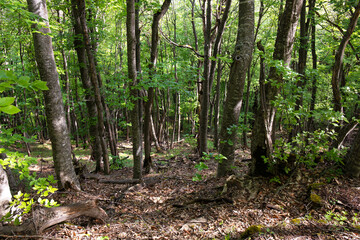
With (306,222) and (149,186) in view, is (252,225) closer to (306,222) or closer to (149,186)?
(306,222)

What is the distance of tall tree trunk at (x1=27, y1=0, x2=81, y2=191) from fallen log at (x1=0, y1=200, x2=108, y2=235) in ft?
4.91

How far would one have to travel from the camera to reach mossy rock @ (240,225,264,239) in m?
2.85

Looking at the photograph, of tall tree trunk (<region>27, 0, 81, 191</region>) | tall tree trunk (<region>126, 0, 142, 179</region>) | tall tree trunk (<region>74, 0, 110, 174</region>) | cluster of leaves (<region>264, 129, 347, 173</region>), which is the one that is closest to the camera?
cluster of leaves (<region>264, 129, 347, 173</region>)

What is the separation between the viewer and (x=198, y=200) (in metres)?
4.27

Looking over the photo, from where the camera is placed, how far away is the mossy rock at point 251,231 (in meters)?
2.85

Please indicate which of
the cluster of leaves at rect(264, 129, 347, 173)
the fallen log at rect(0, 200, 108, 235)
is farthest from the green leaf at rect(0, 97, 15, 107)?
the cluster of leaves at rect(264, 129, 347, 173)

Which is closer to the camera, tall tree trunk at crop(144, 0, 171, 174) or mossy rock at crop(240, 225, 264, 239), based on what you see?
mossy rock at crop(240, 225, 264, 239)

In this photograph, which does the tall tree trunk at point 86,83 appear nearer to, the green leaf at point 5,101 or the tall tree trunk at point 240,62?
the tall tree trunk at point 240,62

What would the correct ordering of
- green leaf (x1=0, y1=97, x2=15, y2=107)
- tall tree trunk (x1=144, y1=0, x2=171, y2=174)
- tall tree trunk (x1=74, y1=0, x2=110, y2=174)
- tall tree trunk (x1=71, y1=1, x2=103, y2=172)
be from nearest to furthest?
green leaf (x1=0, y1=97, x2=15, y2=107) → tall tree trunk (x1=74, y1=0, x2=110, y2=174) → tall tree trunk (x1=144, y1=0, x2=171, y2=174) → tall tree trunk (x1=71, y1=1, x2=103, y2=172)

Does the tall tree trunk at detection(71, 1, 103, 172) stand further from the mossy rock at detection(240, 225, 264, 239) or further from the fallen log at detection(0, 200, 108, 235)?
the mossy rock at detection(240, 225, 264, 239)

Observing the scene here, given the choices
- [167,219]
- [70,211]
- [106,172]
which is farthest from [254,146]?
[106,172]

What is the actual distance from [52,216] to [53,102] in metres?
2.43

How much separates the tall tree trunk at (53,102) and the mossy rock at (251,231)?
13.3ft

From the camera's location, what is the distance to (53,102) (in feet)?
14.6
